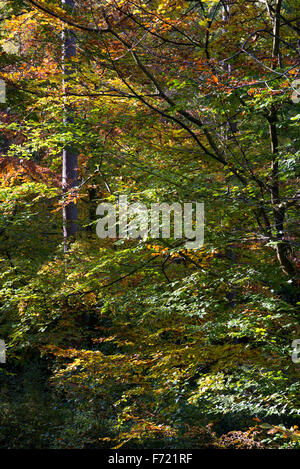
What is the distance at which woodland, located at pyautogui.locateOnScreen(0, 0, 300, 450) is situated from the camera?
5.23m

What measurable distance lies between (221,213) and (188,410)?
4289mm

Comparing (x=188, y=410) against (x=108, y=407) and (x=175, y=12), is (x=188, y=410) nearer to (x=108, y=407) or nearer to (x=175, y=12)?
(x=108, y=407)

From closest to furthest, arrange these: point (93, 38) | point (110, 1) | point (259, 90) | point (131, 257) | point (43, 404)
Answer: point (259, 90) < point (110, 1) < point (93, 38) < point (131, 257) < point (43, 404)

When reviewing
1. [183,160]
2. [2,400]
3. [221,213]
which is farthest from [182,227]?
[2,400]

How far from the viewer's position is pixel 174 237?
18.4 feet

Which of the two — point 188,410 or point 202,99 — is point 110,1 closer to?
point 202,99

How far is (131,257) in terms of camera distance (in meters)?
6.53

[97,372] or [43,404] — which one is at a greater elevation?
[97,372]

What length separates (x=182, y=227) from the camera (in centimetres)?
536

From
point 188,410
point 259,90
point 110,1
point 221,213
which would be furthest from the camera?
point 188,410

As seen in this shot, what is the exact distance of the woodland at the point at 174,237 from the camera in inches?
206

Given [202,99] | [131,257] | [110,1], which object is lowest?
[131,257]

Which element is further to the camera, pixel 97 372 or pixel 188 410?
pixel 188 410
